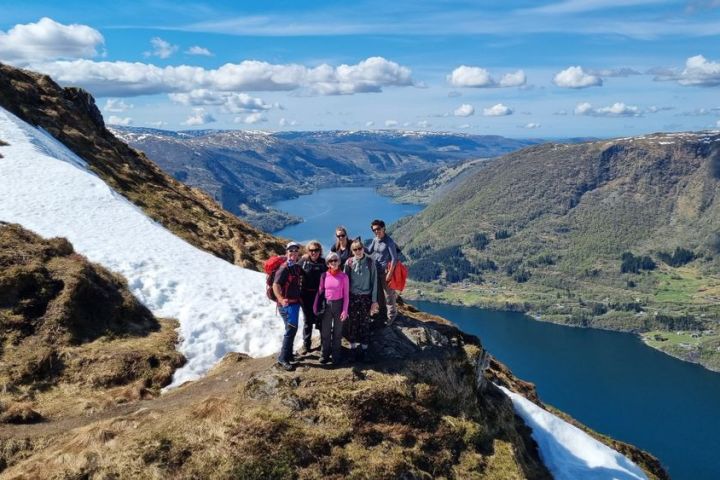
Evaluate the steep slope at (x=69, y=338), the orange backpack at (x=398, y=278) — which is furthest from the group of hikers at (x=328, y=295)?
the steep slope at (x=69, y=338)

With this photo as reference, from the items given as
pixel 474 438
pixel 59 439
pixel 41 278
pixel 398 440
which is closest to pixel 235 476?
pixel 398 440

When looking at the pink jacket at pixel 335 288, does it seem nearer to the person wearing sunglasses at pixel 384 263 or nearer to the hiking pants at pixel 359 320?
the hiking pants at pixel 359 320

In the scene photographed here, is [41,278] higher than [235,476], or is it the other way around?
[41,278]

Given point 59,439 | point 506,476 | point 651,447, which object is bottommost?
point 651,447

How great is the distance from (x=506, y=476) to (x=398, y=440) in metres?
3.63

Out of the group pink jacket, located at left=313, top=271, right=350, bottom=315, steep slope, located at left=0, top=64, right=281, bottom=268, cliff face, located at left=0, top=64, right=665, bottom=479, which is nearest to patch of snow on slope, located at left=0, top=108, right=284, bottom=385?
cliff face, located at left=0, top=64, right=665, bottom=479

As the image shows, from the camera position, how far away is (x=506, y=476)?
16.1 metres

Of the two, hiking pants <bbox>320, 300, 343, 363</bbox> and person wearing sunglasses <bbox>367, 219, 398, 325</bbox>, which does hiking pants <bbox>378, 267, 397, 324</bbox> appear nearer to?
person wearing sunglasses <bbox>367, 219, 398, 325</bbox>

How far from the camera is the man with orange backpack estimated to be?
16797 millimetres

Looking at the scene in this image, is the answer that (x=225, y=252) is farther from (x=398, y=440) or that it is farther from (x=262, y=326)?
(x=398, y=440)

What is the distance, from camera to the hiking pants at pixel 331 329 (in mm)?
16953

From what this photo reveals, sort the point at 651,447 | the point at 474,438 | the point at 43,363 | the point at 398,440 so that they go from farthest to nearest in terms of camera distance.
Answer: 1. the point at 651,447
2. the point at 43,363
3. the point at 474,438
4. the point at 398,440

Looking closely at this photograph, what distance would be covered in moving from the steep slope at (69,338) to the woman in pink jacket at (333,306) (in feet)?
23.2

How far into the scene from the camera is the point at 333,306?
667 inches
